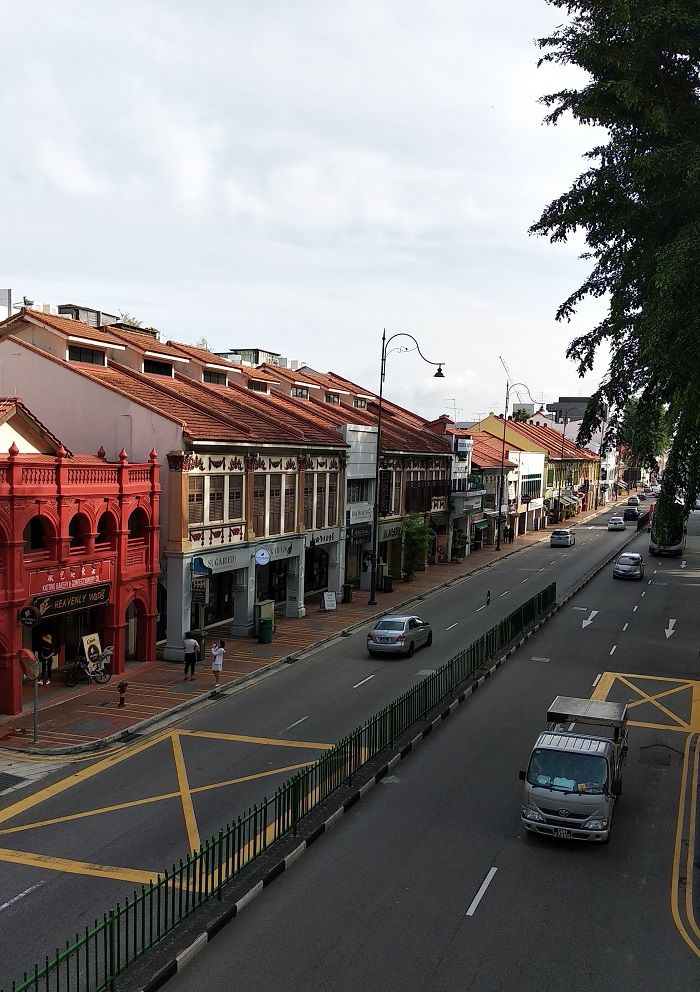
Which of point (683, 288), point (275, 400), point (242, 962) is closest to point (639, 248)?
point (683, 288)

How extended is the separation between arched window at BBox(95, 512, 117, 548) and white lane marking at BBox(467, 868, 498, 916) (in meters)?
19.1

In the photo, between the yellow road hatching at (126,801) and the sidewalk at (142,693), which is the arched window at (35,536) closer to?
the sidewalk at (142,693)

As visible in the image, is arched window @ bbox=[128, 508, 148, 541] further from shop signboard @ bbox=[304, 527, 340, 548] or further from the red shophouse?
shop signboard @ bbox=[304, 527, 340, 548]

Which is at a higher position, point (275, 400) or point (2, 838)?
point (275, 400)

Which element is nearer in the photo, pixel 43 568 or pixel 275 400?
pixel 43 568

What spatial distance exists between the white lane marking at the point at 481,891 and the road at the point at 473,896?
5 cm

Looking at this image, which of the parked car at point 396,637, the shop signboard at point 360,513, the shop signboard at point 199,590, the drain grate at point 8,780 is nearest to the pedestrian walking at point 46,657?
the shop signboard at point 199,590

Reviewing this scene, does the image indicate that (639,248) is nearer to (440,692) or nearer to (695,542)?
(440,692)

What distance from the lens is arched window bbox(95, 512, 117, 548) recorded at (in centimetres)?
3042

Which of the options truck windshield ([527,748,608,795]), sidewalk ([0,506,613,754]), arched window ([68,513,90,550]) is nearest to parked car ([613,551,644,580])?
sidewalk ([0,506,613,754])

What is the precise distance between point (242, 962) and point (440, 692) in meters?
15.1

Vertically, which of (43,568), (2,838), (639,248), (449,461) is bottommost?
(2,838)

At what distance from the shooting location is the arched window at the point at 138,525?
32.2m

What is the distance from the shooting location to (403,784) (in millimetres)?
20094
